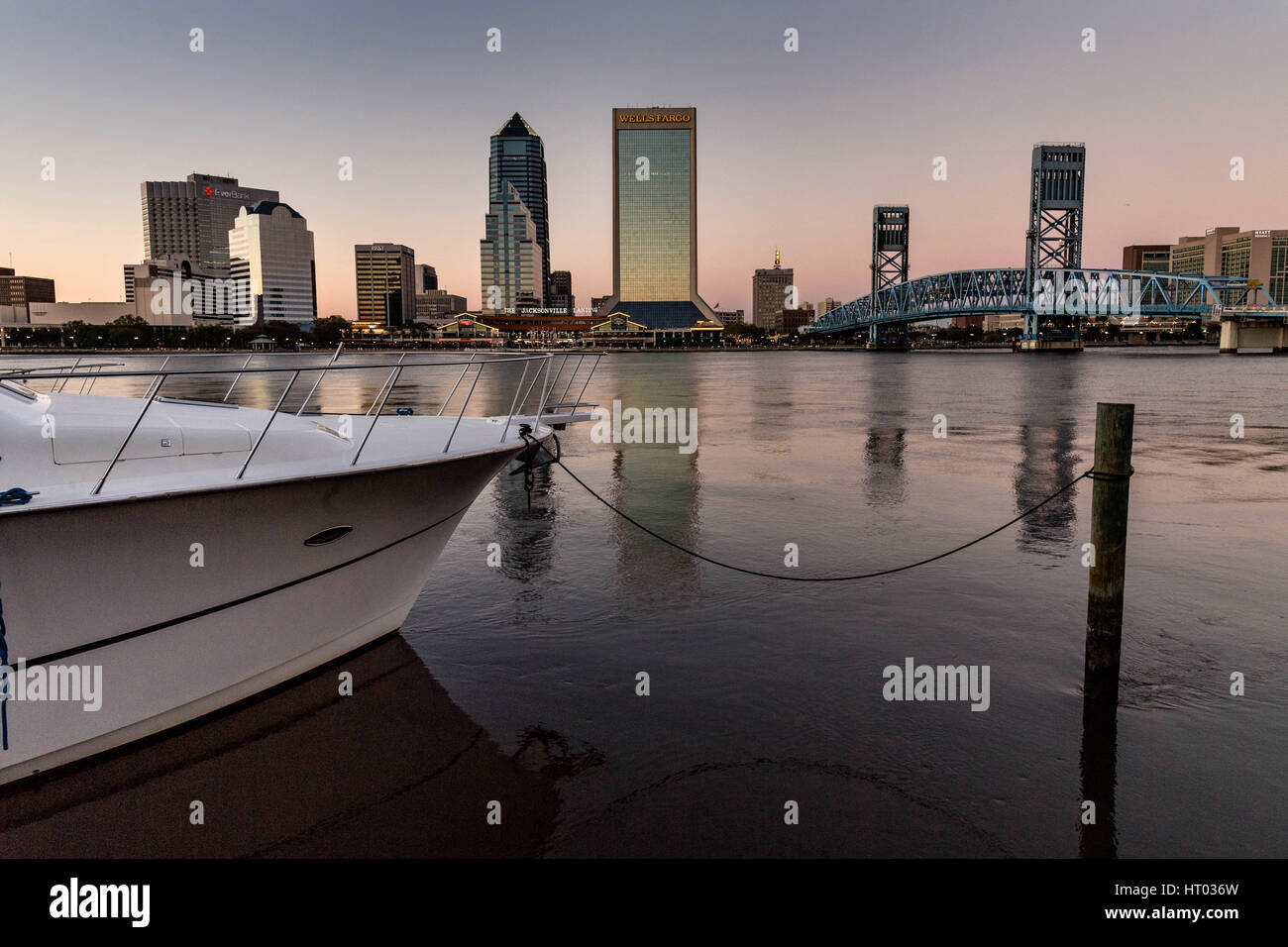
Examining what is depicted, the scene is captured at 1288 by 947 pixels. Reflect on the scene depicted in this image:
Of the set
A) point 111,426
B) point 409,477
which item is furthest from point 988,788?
point 111,426

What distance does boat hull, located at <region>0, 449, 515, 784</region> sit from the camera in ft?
15.5

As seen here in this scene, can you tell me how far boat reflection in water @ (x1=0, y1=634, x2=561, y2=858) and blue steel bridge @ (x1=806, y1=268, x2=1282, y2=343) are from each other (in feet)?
415

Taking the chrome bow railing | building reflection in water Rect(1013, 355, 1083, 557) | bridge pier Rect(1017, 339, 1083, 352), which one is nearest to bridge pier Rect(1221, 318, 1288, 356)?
bridge pier Rect(1017, 339, 1083, 352)

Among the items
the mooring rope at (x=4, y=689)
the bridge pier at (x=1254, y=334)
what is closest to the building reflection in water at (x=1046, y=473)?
the mooring rope at (x=4, y=689)

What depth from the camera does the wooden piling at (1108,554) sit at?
20.8 ft

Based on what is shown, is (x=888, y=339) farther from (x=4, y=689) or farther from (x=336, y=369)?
(x=4, y=689)

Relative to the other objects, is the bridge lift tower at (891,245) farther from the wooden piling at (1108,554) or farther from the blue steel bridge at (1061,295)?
the wooden piling at (1108,554)

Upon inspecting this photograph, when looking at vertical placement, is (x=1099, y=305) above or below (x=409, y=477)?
above

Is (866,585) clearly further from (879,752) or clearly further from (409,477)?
(409,477)

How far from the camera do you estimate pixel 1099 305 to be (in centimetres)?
11762

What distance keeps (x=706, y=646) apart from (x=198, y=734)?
13.6 feet

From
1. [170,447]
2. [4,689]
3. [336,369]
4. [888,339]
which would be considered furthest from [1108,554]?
[888,339]

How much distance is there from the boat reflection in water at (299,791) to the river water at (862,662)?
0.23 meters

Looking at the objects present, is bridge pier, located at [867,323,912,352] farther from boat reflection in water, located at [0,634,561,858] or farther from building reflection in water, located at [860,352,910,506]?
boat reflection in water, located at [0,634,561,858]
